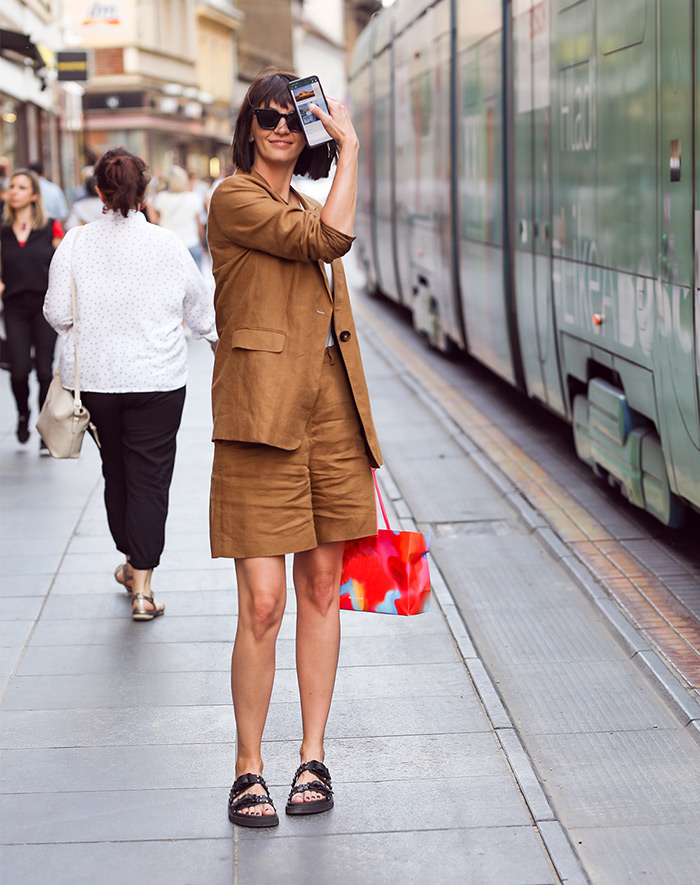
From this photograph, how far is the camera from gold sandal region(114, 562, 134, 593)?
5.88 m

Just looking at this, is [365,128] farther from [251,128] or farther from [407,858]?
[407,858]

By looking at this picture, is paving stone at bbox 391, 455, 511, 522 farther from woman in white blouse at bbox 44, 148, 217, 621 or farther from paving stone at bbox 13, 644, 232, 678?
paving stone at bbox 13, 644, 232, 678

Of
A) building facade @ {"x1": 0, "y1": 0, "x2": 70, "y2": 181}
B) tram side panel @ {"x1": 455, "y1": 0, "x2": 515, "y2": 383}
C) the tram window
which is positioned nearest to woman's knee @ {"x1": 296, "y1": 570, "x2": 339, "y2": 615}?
the tram window

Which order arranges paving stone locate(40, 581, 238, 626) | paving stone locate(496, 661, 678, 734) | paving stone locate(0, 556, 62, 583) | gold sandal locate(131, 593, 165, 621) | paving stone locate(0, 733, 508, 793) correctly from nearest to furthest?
paving stone locate(0, 733, 508, 793)
paving stone locate(496, 661, 678, 734)
gold sandal locate(131, 593, 165, 621)
paving stone locate(40, 581, 238, 626)
paving stone locate(0, 556, 62, 583)

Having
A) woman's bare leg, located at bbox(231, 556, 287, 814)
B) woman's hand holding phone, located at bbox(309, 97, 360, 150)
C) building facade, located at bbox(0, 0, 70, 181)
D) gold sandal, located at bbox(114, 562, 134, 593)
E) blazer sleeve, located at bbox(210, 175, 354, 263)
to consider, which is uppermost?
building facade, located at bbox(0, 0, 70, 181)

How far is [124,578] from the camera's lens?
5.93 meters

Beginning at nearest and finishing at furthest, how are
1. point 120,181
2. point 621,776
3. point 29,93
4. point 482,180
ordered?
1. point 621,776
2. point 120,181
3. point 482,180
4. point 29,93

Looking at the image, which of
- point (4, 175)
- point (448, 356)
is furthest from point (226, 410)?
point (4, 175)

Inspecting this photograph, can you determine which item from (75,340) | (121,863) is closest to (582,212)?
(75,340)

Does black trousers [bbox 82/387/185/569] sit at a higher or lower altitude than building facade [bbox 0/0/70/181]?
lower

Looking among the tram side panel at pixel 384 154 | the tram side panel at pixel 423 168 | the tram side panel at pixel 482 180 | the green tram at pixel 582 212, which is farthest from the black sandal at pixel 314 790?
the tram side panel at pixel 384 154

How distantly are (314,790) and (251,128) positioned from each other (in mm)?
1733

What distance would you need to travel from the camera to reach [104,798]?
3.90 metres

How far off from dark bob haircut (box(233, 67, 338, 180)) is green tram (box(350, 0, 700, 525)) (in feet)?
6.62
